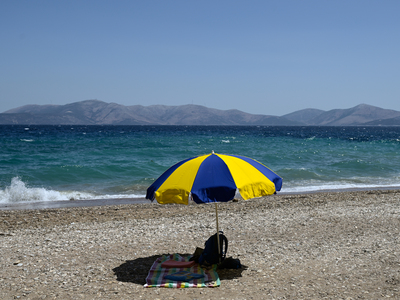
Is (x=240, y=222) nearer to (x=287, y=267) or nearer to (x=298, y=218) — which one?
(x=298, y=218)

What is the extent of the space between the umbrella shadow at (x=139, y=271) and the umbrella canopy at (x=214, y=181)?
1.41m

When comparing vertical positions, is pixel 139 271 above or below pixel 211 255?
below

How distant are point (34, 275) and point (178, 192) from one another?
9.45ft

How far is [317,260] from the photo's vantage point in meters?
6.49

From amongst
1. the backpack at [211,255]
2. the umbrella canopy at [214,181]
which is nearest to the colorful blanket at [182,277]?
the backpack at [211,255]

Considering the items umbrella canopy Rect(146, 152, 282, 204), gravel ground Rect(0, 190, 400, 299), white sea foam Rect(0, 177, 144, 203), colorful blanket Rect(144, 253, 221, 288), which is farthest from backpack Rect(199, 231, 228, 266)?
white sea foam Rect(0, 177, 144, 203)

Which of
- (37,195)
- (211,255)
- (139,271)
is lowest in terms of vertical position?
(37,195)

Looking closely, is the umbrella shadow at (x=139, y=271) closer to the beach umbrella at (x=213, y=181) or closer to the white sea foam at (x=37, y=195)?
the beach umbrella at (x=213, y=181)

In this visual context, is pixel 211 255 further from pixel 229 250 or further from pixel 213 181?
pixel 213 181

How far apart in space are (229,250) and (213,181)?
2.65 metres

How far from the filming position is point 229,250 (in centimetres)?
723

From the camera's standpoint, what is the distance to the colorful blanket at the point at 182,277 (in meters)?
5.48

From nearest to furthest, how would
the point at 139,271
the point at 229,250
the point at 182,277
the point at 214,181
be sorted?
the point at 214,181, the point at 182,277, the point at 139,271, the point at 229,250

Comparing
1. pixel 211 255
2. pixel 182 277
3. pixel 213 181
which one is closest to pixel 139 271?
pixel 182 277
